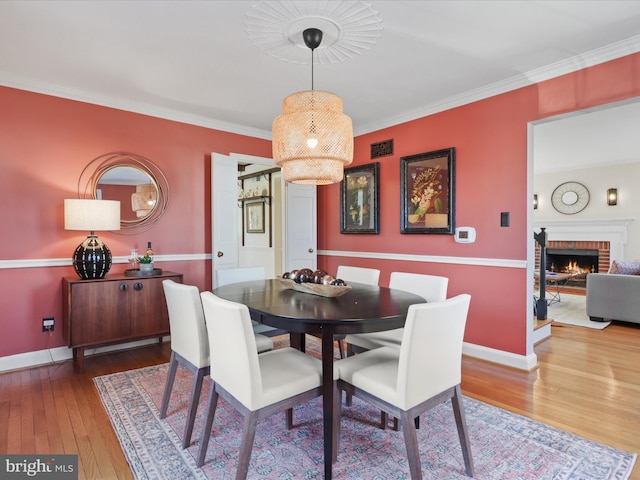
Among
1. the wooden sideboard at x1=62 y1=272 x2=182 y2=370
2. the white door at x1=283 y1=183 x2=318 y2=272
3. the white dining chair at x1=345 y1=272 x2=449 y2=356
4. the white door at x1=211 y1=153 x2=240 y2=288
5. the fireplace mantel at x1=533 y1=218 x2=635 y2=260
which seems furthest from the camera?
the fireplace mantel at x1=533 y1=218 x2=635 y2=260

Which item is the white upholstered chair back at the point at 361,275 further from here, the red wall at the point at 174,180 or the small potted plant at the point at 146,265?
the small potted plant at the point at 146,265

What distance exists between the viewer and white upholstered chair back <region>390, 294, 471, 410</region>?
1.47 m

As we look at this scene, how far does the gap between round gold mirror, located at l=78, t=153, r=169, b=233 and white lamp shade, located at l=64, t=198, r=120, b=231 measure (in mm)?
410

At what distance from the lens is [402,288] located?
2.69 m

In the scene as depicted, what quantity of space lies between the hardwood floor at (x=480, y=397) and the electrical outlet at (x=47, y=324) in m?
0.33

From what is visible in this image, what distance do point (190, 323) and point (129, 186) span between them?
7.22 feet

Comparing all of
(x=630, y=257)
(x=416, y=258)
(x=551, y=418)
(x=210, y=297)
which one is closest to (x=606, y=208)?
(x=630, y=257)

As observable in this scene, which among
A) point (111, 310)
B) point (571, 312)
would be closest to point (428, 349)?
point (111, 310)

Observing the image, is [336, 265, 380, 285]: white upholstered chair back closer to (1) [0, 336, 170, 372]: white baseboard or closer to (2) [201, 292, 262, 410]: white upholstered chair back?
(2) [201, 292, 262, 410]: white upholstered chair back

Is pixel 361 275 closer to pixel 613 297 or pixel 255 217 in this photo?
pixel 613 297

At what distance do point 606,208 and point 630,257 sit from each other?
973 mm

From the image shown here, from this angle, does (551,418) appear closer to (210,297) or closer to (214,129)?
(210,297)

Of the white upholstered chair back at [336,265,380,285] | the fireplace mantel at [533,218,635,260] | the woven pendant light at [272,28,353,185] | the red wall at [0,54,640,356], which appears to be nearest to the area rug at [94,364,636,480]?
the white upholstered chair back at [336,265,380,285]

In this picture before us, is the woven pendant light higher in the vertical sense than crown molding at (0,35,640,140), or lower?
lower
